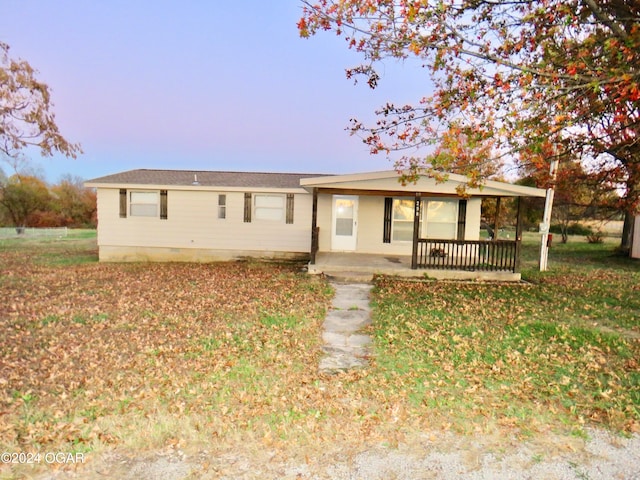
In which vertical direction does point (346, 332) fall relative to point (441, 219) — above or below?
below

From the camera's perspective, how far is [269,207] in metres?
13.6

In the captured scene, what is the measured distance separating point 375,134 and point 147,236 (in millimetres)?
10356

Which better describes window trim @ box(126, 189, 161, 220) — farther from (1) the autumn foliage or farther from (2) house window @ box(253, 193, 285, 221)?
(1) the autumn foliage

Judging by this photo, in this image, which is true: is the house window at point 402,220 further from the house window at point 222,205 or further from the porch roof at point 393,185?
the house window at point 222,205

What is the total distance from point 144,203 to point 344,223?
7.15 meters

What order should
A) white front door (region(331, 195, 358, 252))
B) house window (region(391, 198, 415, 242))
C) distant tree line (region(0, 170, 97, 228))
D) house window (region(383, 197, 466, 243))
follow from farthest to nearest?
distant tree line (region(0, 170, 97, 228)) < white front door (region(331, 195, 358, 252)) < house window (region(391, 198, 415, 242)) < house window (region(383, 197, 466, 243))

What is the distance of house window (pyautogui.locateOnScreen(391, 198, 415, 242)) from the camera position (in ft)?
43.7

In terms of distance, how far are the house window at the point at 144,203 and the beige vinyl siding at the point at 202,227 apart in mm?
220

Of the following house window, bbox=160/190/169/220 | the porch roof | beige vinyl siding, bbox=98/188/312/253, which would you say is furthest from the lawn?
house window, bbox=160/190/169/220

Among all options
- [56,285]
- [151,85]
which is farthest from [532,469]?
[151,85]

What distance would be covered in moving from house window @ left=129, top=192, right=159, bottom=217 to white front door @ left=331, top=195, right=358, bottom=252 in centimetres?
637

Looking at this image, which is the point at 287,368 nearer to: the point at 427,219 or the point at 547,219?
the point at 427,219

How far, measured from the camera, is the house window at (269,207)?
13.6 meters

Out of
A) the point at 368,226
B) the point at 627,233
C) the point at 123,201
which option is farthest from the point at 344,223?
the point at 627,233
